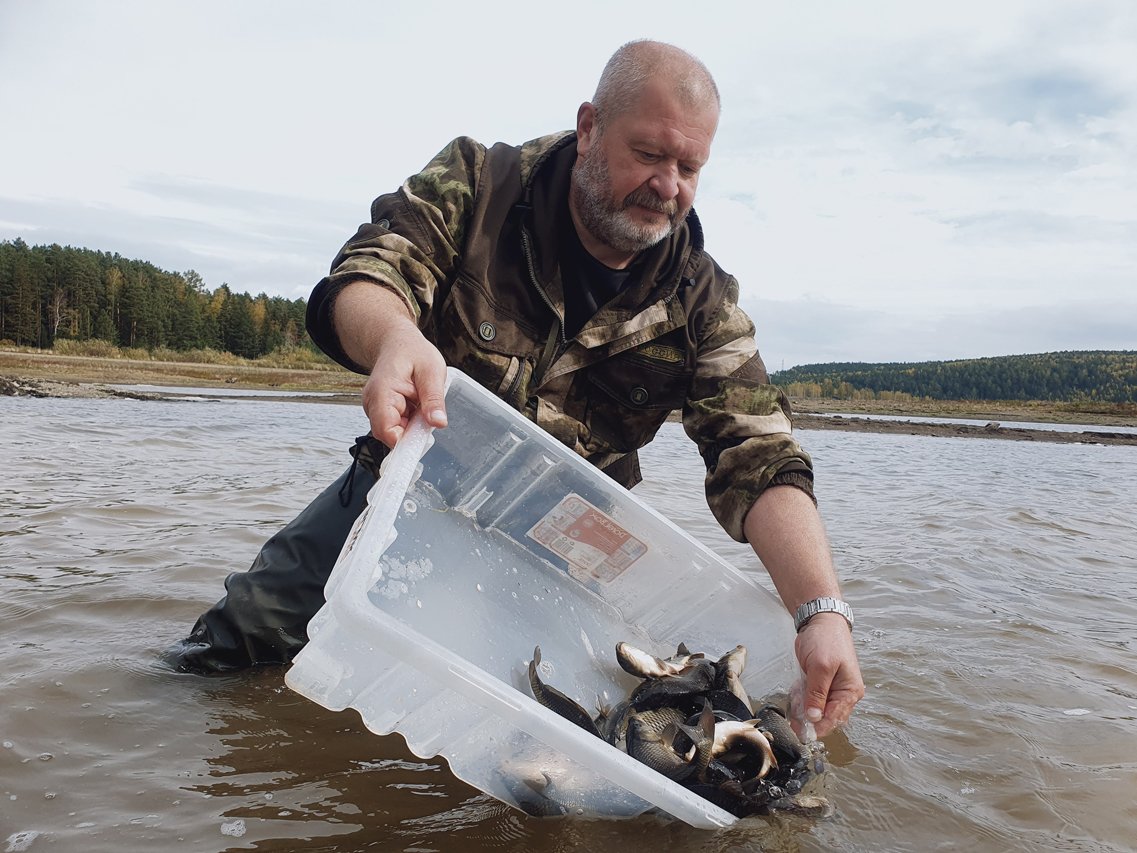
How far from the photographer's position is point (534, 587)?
9.57ft

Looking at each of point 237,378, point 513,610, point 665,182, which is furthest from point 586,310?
point 237,378

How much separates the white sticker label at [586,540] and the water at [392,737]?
0.87 meters

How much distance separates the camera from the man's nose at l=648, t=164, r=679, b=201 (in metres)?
2.90

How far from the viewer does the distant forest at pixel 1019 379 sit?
79.6 meters

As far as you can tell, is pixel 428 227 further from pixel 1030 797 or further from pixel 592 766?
pixel 1030 797

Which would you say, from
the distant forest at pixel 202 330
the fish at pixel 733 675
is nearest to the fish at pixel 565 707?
the fish at pixel 733 675

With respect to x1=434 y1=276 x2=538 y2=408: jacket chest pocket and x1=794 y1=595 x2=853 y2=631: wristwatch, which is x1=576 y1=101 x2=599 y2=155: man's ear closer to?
x1=434 y1=276 x2=538 y2=408: jacket chest pocket

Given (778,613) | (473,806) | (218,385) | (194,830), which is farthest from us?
(218,385)

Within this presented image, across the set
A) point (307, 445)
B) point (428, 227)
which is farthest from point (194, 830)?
point (307, 445)

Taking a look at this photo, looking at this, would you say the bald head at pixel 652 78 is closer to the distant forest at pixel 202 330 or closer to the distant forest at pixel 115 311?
the distant forest at pixel 202 330

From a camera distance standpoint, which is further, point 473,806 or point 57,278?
point 57,278

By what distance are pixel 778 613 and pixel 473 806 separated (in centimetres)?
112

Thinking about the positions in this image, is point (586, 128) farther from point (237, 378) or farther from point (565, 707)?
point (237, 378)

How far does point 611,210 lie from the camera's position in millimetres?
2957
